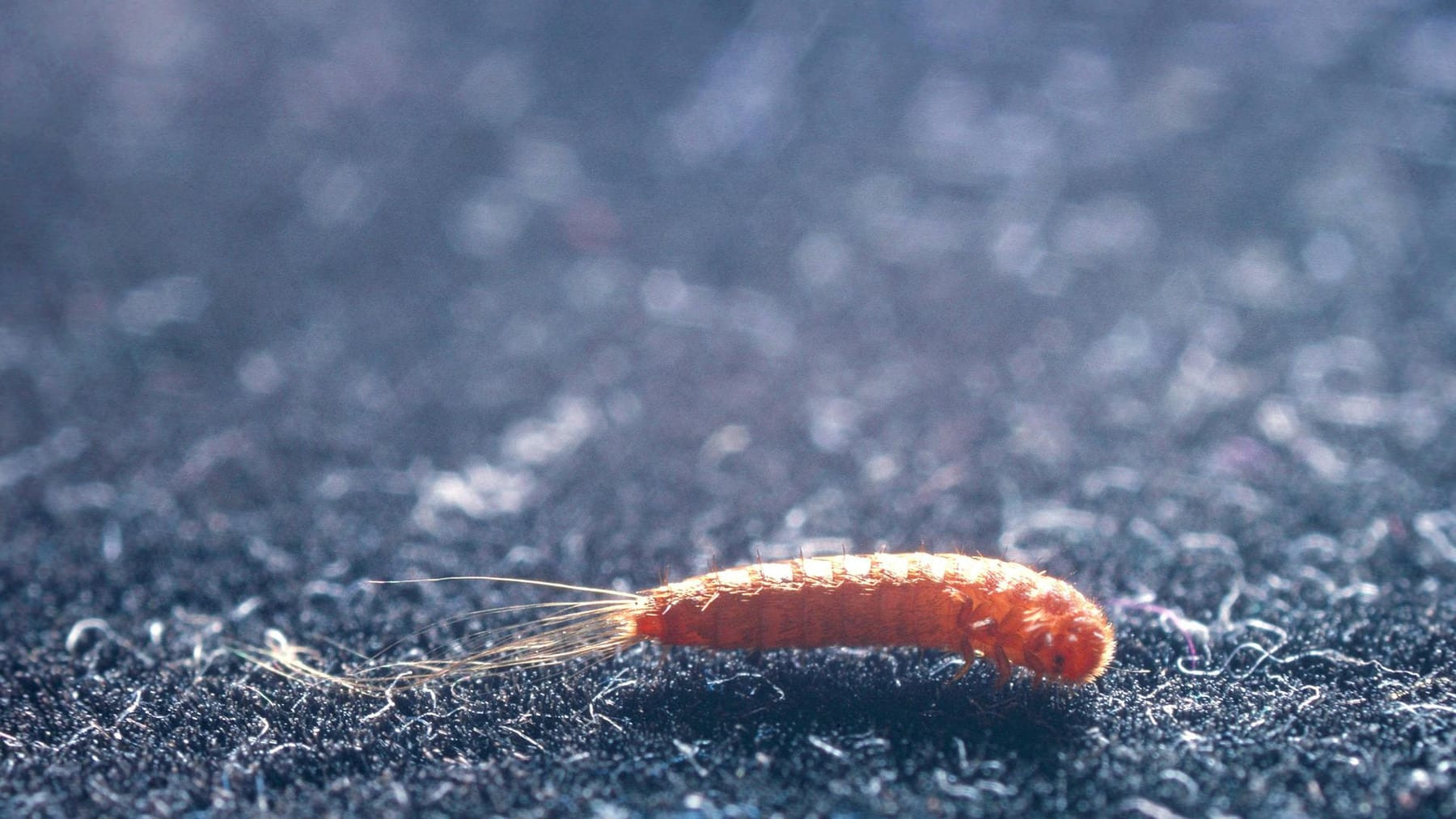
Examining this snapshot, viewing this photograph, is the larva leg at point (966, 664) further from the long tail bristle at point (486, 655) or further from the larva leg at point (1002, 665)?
the long tail bristle at point (486, 655)

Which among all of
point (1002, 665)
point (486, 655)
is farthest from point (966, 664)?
point (486, 655)

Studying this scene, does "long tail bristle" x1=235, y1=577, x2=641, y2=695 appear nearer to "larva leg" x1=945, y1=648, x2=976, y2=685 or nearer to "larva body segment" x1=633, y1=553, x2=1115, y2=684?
"larva body segment" x1=633, y1=553, x2=1115, y2=684

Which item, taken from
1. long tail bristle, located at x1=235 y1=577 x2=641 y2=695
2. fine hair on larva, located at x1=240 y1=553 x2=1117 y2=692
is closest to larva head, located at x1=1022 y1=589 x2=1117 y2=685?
fine hair on larva, located at x1=240 y1=553 x2=1117 y2=692

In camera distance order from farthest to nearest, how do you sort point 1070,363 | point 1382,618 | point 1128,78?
point 1128,78, point 1070,363, point 1382,618

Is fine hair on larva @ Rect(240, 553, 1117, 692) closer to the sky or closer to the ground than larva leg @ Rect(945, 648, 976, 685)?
closer to the sky

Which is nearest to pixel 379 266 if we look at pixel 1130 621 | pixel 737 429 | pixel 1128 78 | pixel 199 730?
pixel 737 429

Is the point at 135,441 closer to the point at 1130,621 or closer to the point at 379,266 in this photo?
the point at 379,266

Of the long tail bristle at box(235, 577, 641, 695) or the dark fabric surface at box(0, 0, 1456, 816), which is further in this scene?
the long tail bristle at box(235, 577, 641, 695)
